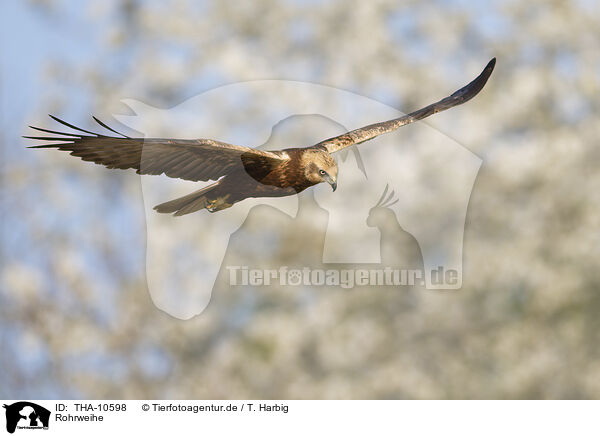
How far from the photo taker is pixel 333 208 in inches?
150

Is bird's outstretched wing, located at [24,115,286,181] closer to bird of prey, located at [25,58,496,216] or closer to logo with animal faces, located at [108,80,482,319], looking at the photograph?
bird of prey, located at [25,58,496,216]

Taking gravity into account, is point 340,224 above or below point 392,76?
below

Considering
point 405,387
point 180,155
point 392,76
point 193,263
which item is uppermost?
point 392,76

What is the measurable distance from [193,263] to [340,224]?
81 cm

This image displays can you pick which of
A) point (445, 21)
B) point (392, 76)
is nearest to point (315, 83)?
point (392, 76)

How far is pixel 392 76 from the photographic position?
4.63 metres

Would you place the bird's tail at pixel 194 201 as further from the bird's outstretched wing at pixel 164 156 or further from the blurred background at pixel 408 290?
the blurred background at pixel 408 290

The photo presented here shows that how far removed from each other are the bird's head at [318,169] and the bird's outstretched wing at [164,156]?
5 centimetres

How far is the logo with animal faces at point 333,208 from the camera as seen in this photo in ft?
11.1

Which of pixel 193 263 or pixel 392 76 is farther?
pixel 392 76

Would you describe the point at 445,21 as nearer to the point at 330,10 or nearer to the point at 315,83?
the point at 330,10
